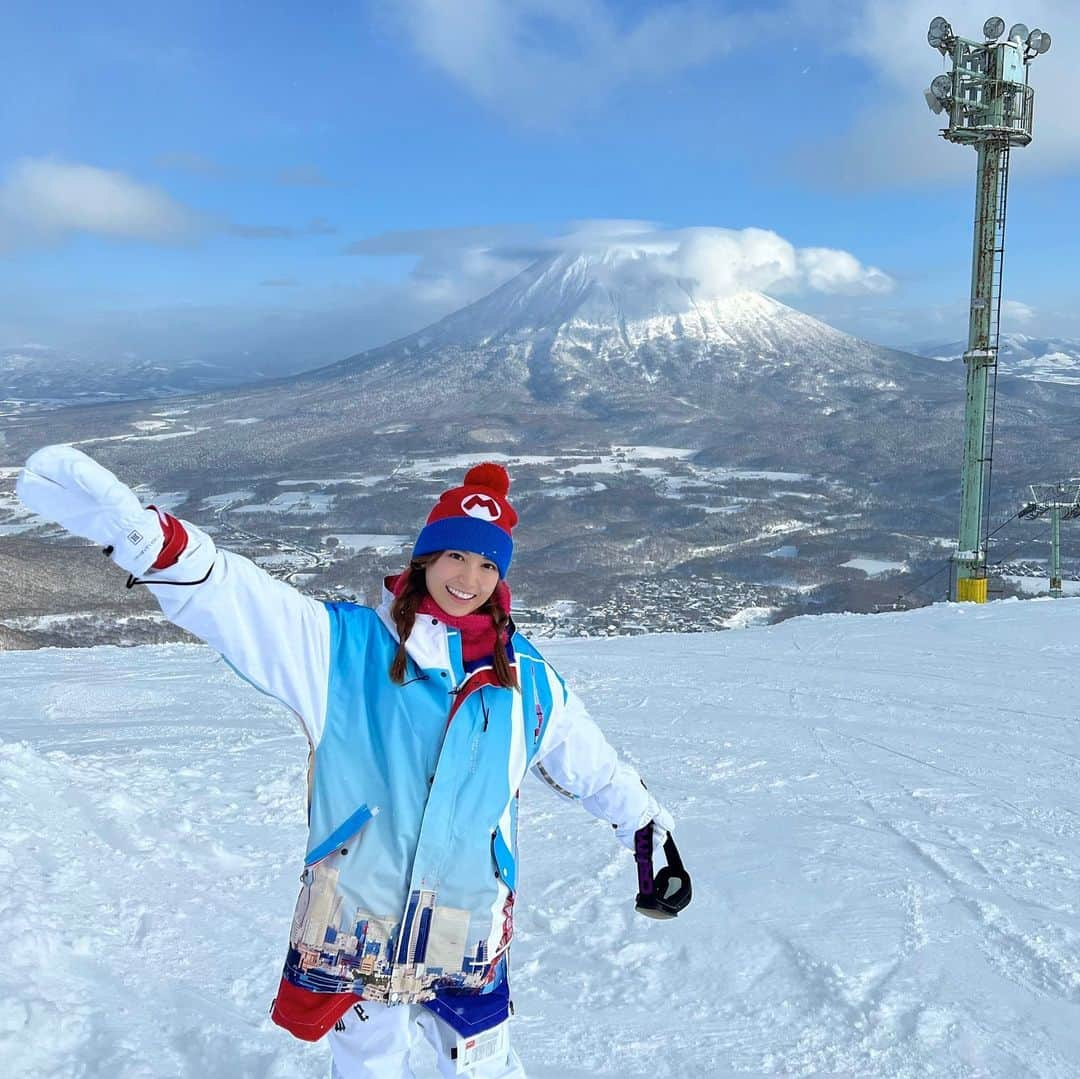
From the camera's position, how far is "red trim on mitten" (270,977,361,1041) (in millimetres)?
1775

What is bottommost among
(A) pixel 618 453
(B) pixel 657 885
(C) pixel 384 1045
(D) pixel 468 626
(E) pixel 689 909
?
(A) pixel 618 453

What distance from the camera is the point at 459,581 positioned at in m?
1.85

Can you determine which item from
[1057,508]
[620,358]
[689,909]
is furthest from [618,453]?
[689,909]

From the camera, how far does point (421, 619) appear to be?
183 cm

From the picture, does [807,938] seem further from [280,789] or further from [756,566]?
[756,566]

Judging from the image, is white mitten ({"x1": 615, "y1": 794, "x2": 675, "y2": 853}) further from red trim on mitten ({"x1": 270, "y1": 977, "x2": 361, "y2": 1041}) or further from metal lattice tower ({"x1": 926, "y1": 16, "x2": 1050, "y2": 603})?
metal lattice tower ({"x1": 926, "y1": 16, "x2": 1050, "y2": 603})

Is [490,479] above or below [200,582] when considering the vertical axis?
above

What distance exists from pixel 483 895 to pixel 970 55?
18261 mm

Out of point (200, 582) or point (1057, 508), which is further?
point (1057, 508)

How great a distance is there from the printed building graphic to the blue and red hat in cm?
63

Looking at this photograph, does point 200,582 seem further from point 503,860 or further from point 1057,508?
point 1057,508

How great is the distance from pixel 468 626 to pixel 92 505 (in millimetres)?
698

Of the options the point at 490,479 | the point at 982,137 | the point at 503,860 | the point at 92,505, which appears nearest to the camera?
the point at 92,505

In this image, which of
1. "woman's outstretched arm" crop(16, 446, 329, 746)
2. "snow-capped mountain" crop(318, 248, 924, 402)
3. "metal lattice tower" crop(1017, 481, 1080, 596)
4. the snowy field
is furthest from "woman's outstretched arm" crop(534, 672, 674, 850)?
"snow-capped mountain" crop(318, 248, 924, 402)
